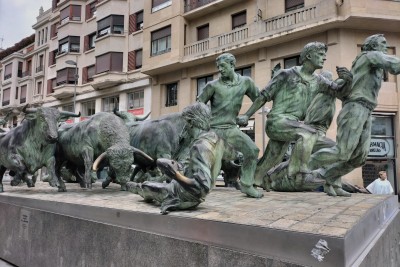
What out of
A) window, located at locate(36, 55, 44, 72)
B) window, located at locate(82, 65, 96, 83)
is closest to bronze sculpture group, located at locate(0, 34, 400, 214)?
window, located at locate(82, 65, 96, 83)

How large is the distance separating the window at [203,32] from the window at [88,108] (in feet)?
32.5

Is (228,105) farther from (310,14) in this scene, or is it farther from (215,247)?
(310,14)

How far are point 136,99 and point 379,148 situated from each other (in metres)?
14.5

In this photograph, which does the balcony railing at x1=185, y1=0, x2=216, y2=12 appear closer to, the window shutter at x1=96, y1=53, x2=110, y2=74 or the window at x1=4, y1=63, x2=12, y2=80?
the window shutter at x1=96, y1=53, x2=110, y2=74

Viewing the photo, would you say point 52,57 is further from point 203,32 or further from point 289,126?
point 289,126

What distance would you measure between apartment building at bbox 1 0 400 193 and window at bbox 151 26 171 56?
6cm

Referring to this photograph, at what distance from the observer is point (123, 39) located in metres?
25.0

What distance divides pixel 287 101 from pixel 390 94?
40.6 ft

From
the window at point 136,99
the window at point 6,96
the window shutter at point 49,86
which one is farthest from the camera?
the window at point 6,96

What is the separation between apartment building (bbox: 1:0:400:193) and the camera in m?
15.2

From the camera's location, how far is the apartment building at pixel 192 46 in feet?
49.7

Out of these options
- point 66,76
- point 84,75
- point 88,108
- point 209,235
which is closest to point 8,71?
point 66,76

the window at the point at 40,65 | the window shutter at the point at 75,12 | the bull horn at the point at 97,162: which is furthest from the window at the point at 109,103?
the bull horn at the point at 97,162

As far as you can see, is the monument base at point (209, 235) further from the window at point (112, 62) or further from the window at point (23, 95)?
the window at point (23, 95)
